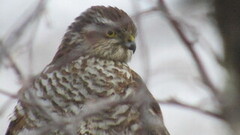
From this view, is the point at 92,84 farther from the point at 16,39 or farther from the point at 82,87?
the point at 16,39

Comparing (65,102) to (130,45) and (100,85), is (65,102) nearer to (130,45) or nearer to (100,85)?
(100,85)

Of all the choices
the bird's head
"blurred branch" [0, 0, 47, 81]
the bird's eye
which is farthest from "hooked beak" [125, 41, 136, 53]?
"blurred branch" [0, 0, 47, 81]

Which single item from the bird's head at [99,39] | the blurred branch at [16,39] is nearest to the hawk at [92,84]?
the bird's head at [99,39]

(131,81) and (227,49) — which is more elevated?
(227,49)

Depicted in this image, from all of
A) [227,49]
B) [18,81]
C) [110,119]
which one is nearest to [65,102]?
[110,119]

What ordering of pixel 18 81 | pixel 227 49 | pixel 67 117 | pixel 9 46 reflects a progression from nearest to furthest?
pixel 227 49 → pixel 9 46 → pixel 18 81 → pixel 67 117

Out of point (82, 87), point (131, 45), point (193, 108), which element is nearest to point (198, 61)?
point (193, 108)

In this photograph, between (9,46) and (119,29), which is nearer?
(9,46)

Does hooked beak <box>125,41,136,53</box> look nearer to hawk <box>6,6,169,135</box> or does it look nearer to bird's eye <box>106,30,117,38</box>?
hawk <box>6,6,169,135</box>
